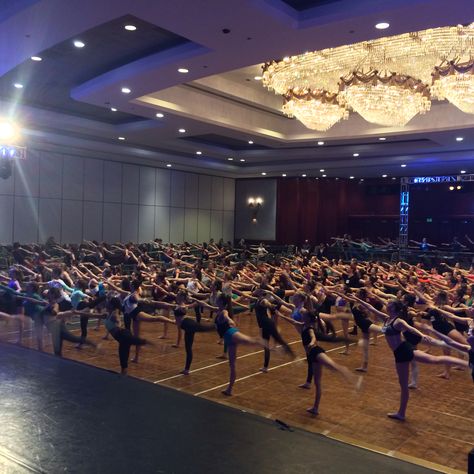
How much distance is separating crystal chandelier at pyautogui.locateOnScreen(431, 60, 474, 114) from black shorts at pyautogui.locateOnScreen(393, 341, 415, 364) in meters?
5.67

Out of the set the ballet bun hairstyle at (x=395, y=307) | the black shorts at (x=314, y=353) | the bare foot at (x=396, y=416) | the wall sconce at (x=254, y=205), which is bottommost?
the bare foot at (x=396, y=416)

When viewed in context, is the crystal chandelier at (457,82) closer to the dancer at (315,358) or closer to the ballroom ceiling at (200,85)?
the ballroom ceiling at (200,85)

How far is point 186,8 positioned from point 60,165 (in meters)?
15.4

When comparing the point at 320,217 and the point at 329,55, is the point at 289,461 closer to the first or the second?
the point at 329,55

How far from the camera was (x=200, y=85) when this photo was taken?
536 inches

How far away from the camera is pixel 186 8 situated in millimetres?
6949

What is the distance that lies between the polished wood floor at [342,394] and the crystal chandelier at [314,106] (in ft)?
17.4

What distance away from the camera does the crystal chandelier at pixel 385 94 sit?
33.7ft

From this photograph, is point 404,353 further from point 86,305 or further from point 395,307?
point 86,305

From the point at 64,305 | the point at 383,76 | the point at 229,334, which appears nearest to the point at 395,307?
the point at 229,334

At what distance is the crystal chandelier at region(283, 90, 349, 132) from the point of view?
11.6m

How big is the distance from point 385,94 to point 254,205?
18.4 m

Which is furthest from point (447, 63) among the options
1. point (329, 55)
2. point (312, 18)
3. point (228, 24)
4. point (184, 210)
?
point (184, 210)

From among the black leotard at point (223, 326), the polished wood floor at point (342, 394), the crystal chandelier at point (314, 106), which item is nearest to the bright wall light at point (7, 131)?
the polished wood floor at point (342, 394)
